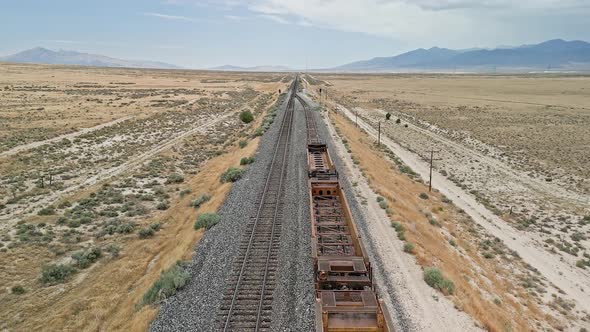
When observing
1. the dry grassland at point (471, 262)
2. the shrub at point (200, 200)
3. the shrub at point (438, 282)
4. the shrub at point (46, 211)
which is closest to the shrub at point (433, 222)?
the dry grassland at point (471, 262)

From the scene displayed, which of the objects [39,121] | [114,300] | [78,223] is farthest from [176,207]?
[39,121]

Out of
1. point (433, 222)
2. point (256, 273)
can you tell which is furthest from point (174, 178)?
point (256, 273)

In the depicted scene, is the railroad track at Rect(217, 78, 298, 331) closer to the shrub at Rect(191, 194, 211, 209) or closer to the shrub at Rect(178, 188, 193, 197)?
the shrub at Rect(191, 194, 211, 209)

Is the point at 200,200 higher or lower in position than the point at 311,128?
lower

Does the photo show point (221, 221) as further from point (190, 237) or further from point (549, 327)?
point (549, 327)

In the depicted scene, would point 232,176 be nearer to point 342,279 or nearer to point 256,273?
point 256,273

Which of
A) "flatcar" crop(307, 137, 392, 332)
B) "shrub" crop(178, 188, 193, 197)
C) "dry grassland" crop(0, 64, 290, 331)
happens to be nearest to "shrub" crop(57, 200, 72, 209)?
"dry grassland" crop(0, 64, 290, 331)

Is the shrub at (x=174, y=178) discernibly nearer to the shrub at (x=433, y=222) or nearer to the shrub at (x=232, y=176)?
the shrub at (x=232, y=176)
